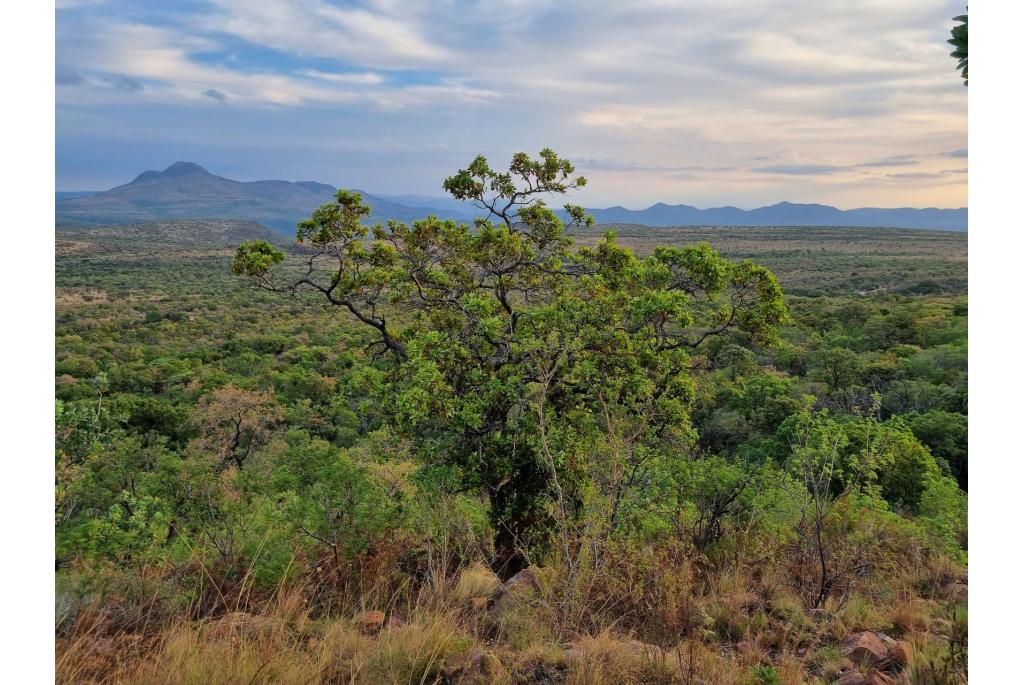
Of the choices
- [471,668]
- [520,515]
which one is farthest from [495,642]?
[520,515]

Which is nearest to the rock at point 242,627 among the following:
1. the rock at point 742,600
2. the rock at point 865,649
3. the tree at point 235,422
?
the rock at point 742,600

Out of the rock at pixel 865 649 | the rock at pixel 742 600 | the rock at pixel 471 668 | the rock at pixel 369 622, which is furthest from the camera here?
the rock at pixel 742 600

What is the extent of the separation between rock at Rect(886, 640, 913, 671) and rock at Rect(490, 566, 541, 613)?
89.0 inches

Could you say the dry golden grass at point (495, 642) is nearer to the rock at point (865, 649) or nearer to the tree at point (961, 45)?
the rock at point (865, 649)

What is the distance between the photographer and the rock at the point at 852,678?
140 inches

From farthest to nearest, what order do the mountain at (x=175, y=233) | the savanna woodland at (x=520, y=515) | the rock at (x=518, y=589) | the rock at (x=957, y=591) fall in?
the mountain at (x=175, y=233) → the rock at (x=957, y=591) → the rock at (x=518, y=589) → the savanna woodland at (x=520, y=515)

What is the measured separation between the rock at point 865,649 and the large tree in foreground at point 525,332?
78.5 inches

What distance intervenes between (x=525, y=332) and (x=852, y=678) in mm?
4685

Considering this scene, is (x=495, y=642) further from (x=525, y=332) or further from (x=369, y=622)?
(x=525, y=332)

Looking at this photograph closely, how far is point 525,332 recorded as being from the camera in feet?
24.6
